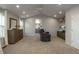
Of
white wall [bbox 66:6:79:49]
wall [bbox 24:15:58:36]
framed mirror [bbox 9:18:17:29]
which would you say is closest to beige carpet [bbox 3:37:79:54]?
white wall [bbox 66:6:79:49]

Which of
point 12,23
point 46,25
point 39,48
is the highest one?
point 12,23

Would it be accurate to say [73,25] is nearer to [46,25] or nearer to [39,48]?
[46,25]

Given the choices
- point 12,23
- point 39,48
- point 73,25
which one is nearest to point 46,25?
point 39,48

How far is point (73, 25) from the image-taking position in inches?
193

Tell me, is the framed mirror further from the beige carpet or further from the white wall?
the white wall

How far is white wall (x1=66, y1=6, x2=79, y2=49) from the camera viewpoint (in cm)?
456

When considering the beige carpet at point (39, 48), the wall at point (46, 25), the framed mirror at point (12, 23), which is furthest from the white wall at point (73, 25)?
the framed mirror at point (12, 23)

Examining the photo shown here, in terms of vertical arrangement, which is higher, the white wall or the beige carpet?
the white wall

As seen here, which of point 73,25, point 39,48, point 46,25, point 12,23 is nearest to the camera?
point 46,25

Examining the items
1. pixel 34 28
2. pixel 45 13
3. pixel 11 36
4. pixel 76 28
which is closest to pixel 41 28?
pixel 34 28

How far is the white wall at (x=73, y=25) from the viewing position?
15.0 ft

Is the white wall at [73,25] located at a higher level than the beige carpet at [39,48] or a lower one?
higher

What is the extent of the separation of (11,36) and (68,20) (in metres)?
3.32

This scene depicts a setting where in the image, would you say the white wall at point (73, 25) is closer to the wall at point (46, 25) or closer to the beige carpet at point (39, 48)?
the beige carpet at point (39, 48)
